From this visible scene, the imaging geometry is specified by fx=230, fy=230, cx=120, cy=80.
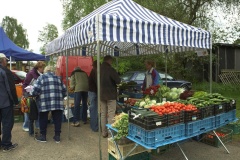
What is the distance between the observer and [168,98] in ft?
17.4

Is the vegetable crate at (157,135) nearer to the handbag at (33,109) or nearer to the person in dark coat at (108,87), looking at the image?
the person in dark coat at (108,87)

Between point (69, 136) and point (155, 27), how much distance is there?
3.31 m

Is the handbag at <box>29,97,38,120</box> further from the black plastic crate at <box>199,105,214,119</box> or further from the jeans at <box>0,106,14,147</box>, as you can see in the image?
the black plastic crate at <box>199,105,214,119</box>

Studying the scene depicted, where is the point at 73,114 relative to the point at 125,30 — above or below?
below

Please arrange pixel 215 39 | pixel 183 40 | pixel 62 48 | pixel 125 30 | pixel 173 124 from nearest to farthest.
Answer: pixel 173 124 → pixel 125 30 → pixel 183 40 → pixel 62 48 → pixel 215 39

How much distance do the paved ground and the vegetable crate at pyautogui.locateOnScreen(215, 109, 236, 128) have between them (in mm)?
641

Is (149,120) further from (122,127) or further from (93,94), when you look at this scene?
(93,94)

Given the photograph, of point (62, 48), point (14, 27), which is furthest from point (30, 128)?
point (14, 27)

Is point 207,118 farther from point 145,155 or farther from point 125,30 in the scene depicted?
point 125,30

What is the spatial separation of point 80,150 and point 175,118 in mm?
2319

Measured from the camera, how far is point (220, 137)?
4.89 meters

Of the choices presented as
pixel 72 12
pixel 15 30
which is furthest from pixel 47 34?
pixel 15 30

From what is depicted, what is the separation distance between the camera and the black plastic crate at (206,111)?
3799 millimetres

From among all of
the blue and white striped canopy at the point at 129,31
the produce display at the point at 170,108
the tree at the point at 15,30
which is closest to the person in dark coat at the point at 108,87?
the blue and white striped canopy at the point at 129,31
